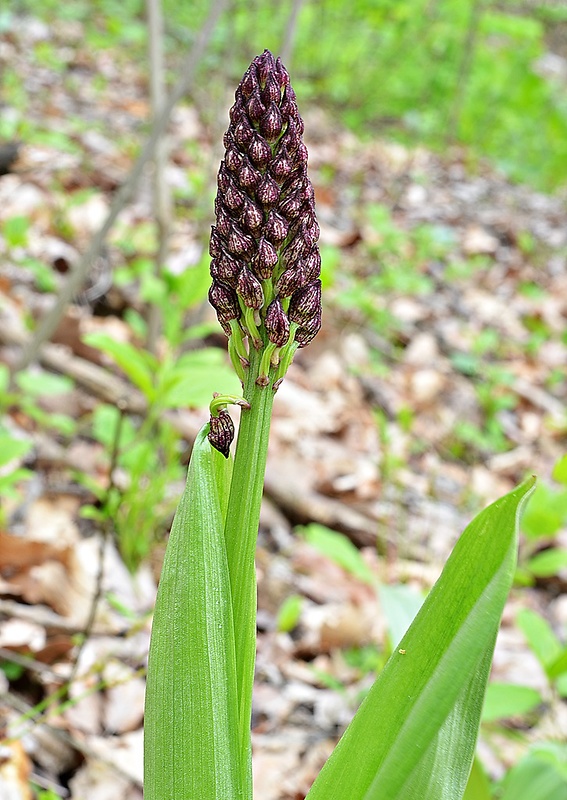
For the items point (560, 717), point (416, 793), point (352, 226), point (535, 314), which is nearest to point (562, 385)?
point (535, 314)

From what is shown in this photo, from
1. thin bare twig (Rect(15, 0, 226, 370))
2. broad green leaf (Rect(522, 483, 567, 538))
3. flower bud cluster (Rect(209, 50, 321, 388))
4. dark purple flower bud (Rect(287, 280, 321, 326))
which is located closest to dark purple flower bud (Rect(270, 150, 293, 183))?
flower bud cluster (Rect(209, 50, 321, 388))

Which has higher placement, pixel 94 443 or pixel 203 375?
pixel 94 443

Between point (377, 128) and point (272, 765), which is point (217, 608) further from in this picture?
point (377, 128)

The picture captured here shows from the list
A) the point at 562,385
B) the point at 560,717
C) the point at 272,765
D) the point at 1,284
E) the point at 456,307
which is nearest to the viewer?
the point at 272,765

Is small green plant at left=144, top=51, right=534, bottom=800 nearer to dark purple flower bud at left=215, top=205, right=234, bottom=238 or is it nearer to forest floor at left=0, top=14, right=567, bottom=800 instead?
dark purple flower bud at left=215, top=205, right=234, bottom=238

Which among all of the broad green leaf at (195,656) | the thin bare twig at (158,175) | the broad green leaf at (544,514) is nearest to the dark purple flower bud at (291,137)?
the broad green leaf at (195,656)

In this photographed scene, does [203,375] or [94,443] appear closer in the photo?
[203,375]
